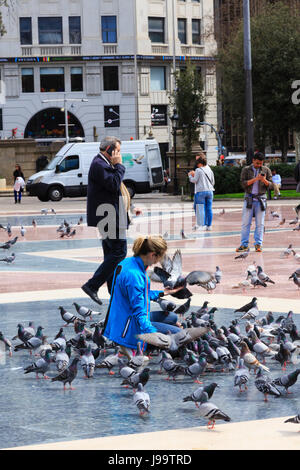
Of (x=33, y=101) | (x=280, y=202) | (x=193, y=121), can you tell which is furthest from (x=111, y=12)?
(x=280, y=202)

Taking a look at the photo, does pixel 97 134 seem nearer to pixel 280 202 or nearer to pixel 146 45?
pixel 146 45

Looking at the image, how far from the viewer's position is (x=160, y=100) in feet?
217

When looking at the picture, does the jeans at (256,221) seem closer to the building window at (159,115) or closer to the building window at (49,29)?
the building window at (159,115)

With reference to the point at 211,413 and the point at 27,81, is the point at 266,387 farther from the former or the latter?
the point at 27,81

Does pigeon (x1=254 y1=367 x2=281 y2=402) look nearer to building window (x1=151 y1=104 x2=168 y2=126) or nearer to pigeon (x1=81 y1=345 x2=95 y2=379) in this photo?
Answer: pigeon (x1=81 y1=345 x2=95 y2=379)

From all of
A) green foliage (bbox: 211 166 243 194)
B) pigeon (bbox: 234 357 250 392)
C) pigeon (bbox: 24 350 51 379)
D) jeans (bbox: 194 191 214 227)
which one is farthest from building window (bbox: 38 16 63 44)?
pigeon (bbox: 234 357 250 392)

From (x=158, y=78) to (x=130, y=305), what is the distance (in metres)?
60.6

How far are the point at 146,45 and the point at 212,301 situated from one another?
184 ft

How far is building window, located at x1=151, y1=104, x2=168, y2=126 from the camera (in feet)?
216

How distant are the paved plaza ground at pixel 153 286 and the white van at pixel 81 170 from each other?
1406cm

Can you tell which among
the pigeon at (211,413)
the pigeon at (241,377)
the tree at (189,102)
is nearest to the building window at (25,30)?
the tree at (189,102)

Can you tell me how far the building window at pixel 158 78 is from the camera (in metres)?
66.0

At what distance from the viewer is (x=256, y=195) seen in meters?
16.0

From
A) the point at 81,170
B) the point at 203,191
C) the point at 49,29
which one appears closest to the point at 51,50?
the point at 49,29
